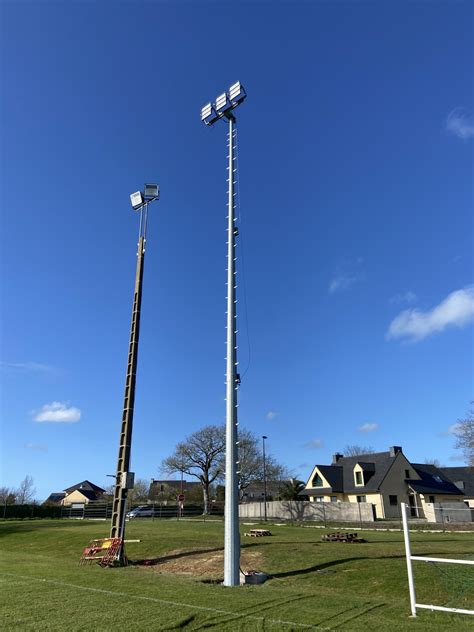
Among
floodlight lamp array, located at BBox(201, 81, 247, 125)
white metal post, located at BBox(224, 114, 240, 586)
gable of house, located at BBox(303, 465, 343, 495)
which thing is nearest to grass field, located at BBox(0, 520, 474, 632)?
white metal post, located at BBox(224, 114, 240, 586)

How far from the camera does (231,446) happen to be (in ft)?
44.8

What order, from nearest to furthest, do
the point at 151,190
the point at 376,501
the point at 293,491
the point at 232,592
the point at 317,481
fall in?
the point at 232,592
the point at 151,190
the point at 376,501
the point at 293,491
the point at 317,481

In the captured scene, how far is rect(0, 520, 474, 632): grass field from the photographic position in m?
7.68

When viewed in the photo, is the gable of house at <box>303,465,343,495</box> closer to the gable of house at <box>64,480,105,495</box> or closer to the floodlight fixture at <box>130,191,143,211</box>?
the floodlight fixture at <box>130,191,143,211</box>

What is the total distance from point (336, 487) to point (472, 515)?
16.8 metres

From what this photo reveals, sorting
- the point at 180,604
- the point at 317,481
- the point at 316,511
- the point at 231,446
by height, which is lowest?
the point at 180,604

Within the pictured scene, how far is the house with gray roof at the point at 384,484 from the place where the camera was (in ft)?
173

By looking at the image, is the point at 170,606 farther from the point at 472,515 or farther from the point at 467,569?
the point at 472,515

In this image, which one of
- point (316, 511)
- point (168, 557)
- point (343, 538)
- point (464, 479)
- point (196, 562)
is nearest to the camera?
point (196, 562)

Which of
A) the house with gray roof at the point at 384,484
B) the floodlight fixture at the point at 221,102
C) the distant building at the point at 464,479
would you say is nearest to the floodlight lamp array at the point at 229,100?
the floodlight fixture at the point at 221,102

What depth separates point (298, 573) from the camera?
14438 millimetres

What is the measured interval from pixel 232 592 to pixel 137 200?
64.5 ft

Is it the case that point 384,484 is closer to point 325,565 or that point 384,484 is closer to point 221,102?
point 325,565

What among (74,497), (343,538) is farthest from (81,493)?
(343,538)
